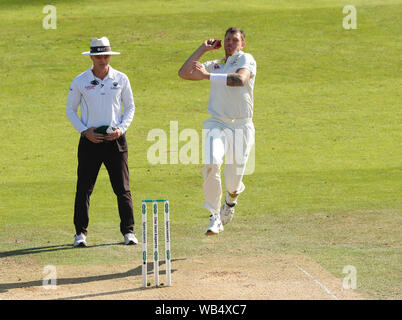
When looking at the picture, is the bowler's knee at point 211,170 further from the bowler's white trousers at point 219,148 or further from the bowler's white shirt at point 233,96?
the bowler's white shirt at point 233,96

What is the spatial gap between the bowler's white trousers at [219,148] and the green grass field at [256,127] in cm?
71

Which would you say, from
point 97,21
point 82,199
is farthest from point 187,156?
point 97,21

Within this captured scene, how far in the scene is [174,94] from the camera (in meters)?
22.8

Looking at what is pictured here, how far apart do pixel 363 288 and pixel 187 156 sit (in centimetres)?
989

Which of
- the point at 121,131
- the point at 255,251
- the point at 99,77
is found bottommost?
the point at 255,251

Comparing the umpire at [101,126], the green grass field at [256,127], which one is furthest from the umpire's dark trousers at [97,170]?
the green grass field at [256,127]

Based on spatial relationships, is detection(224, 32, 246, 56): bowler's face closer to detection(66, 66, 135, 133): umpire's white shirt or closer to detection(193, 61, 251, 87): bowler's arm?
detection(193, 61, 251, 87): bowler's arm

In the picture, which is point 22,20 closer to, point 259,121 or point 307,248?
point 259,121

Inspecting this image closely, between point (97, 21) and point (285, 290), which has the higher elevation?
point (97, 21)

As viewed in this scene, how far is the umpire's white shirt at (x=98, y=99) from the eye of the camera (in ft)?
33.5

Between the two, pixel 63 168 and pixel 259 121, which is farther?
pixel 259 121

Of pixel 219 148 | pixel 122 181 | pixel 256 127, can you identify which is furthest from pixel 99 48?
pixel 256 127

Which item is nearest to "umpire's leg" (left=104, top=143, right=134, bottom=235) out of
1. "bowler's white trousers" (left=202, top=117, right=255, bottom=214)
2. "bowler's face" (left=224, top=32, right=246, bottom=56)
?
"bowler's white trousers" (left=202, top=117, right=255, bottom=214)

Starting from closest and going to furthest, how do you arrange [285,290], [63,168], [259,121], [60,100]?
1. [285,290]
2. [63,168]
3. [259,121]
4. [60,100]
